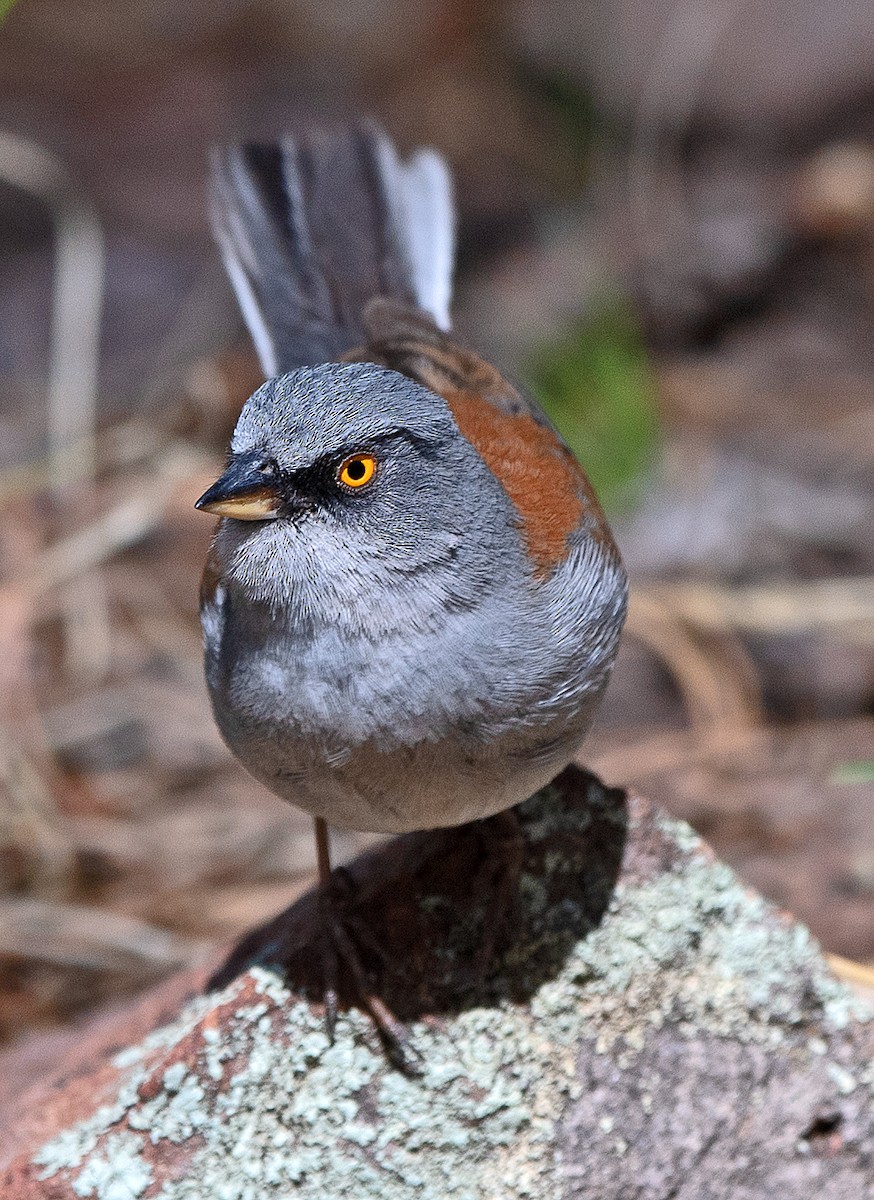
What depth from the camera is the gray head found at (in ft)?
8.15

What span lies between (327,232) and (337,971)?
2.07 meters

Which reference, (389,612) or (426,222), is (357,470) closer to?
(389,612)

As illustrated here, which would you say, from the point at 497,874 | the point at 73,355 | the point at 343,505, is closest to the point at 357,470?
the point at 343,505

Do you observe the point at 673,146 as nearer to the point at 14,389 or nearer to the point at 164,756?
the point at 14,389

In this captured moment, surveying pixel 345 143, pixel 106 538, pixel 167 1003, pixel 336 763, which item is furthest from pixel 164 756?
pixel 336 763

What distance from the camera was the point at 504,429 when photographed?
3104 millimetres

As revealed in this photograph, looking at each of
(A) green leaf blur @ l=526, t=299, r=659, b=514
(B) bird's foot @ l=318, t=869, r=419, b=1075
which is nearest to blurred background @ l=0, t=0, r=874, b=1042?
(A) green leaf blur @ l=526, t=299, r=659, b=514

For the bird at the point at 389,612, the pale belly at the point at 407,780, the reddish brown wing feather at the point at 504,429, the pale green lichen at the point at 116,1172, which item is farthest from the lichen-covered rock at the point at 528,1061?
the reddish brown wing feather at the point at 504,429

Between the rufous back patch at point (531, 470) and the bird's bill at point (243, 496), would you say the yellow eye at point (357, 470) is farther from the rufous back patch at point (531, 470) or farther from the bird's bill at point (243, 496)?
the rufous back patch at point (531, 470)

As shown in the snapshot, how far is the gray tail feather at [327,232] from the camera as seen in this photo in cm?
378

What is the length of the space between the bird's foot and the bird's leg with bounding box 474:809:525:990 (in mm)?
201

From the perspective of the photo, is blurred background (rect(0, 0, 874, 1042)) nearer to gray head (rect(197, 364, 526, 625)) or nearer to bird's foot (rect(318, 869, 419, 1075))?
gray head (rect(197, 364, 526, 625))

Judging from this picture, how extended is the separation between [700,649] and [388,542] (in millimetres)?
3351

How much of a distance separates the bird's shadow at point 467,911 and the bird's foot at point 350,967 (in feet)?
0.03
